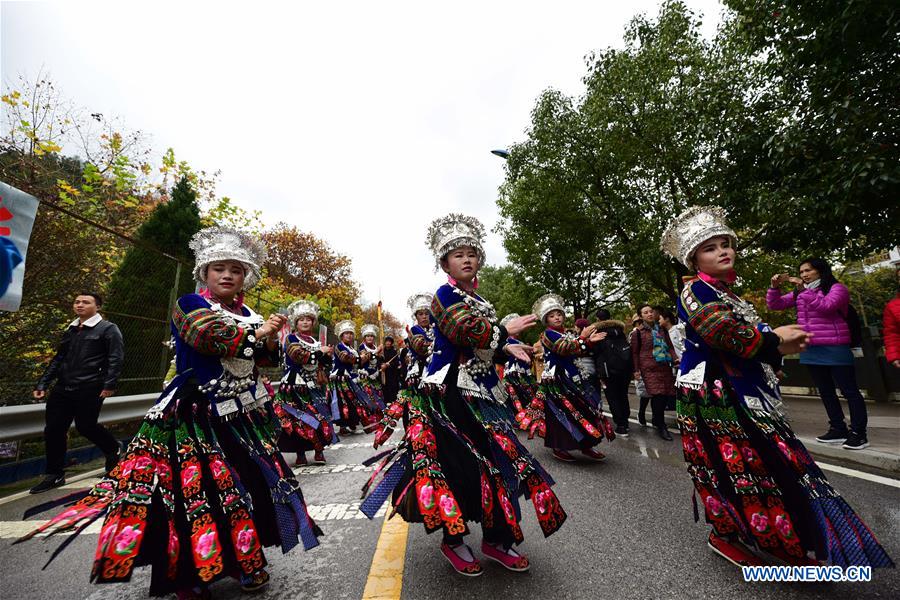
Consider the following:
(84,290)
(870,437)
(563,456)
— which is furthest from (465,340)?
(84,290)

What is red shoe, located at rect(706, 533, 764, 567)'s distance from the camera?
85.8 inches

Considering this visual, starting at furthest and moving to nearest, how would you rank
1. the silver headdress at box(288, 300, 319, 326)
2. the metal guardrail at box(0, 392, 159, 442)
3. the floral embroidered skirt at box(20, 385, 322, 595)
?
1. the silver headdress at box(288, 300, 319, 326)
2. the metal guardrail at box(0, 392, 159, 442)
3. the floral embroidered skirt at box(20, 385, 322, 595)

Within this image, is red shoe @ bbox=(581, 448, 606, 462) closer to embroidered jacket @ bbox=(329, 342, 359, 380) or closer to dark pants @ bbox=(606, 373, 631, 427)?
dark pants @ bbox=(606, 373, 631, 427)

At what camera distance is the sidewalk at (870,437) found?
4016 millimetres

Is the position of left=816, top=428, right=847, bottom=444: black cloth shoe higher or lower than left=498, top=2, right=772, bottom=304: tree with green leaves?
lower

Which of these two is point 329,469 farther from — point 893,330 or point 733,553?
point 893,330

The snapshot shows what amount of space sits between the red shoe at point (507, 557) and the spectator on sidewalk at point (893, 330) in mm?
4725

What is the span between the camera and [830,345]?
15.3 ft

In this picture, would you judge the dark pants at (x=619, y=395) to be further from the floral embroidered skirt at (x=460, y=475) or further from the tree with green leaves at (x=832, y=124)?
the floral embroidered skirt at (x=460, y=475)

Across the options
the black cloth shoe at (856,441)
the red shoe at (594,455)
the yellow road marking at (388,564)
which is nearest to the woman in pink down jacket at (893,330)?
the black cloth shoe at (856,441)

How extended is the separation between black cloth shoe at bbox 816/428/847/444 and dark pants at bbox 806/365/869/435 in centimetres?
4

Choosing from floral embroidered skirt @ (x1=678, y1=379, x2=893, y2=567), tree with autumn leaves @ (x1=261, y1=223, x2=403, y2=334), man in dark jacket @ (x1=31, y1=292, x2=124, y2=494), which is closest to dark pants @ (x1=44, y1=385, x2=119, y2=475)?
man in dark jacket @ (x1=31, y1=292, x2=124, y2=494)

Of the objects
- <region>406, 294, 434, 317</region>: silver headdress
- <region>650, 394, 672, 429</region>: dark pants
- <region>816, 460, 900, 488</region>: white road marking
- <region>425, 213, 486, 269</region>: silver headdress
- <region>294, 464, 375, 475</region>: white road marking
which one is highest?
<region>406, 294, 434, 317</region>: silver headdress

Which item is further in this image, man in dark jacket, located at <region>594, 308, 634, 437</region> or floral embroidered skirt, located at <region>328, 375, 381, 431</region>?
floral embroidered skirt, located at <region>328, 375, 381, 431</region>
